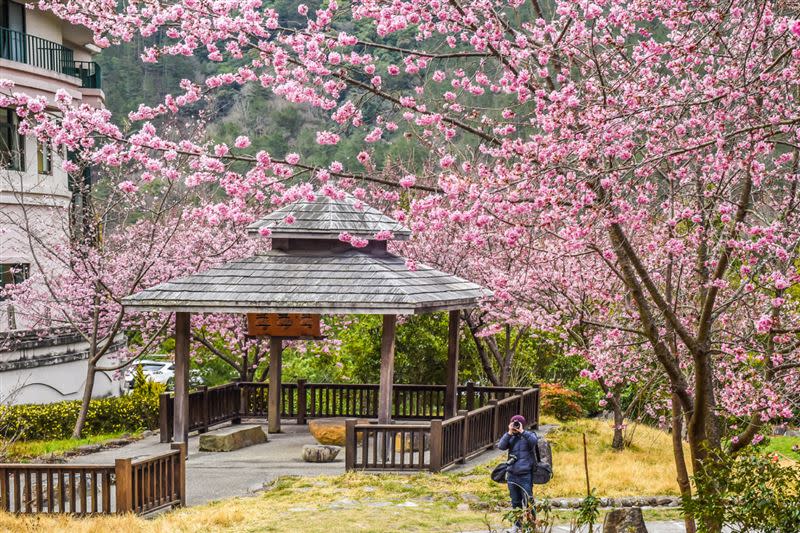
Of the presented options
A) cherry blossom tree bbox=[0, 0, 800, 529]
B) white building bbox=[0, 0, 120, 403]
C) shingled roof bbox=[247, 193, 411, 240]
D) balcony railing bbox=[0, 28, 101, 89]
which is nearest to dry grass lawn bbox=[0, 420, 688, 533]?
cherry blossom tree bbox=[0, 0, 800, 529]

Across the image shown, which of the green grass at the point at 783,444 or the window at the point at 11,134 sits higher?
the window at the point at 11,134

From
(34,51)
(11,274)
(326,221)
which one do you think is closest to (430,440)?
(326,221)

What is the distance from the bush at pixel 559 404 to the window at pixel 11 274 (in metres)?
13.6

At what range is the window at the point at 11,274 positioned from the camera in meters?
24.9

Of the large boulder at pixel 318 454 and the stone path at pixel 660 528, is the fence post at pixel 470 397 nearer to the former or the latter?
the large boulder at pixel 318 454

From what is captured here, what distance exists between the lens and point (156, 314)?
2380 centimetres

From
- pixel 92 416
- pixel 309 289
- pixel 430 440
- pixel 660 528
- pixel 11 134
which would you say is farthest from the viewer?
pixel 11 134

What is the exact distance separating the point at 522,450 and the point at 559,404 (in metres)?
12.4

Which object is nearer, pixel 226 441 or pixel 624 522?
pixel 624 522

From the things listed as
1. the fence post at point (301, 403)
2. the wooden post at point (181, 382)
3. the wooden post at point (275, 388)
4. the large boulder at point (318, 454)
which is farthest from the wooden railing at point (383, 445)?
the fence post at point (301, 403)

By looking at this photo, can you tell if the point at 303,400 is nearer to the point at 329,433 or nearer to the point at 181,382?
the point at 329,433

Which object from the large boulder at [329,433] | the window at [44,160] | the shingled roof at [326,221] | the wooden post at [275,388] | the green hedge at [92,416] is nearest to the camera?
the shingled roof at [326,221]

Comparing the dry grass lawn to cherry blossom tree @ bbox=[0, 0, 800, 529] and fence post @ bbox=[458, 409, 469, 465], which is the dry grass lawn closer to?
fence post @ bbox=[458, 409, 469, 465]

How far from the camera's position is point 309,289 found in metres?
16.4
